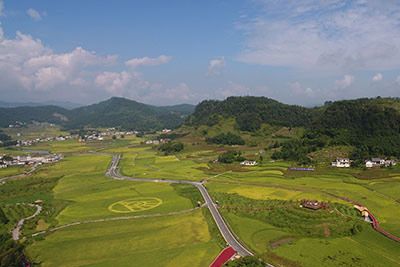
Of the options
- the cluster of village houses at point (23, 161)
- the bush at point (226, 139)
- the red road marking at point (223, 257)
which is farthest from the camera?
the bush at point (226, 139)

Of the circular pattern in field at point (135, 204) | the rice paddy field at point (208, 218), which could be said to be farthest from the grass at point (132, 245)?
the circular pattern in field at point (135, 204)

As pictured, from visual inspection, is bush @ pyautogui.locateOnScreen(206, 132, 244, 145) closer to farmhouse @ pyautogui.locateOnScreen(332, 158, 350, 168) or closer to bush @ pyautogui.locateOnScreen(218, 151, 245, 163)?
bush @ pyautogui.locateOnScreen(218, 151, 245, 163)

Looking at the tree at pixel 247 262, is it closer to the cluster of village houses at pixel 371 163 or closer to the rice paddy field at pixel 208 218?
the rice paddy field at pixel 208 218

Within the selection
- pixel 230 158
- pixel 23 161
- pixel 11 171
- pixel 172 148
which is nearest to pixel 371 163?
pixel 230 158

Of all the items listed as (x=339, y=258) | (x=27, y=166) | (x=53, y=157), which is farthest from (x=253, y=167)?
(x=53, y=157)

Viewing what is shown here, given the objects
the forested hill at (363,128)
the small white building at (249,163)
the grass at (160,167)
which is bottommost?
the grass at (160,167)

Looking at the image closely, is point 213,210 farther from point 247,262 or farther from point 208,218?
point 247,262

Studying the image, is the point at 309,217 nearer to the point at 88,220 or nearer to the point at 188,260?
the point at 188,260
